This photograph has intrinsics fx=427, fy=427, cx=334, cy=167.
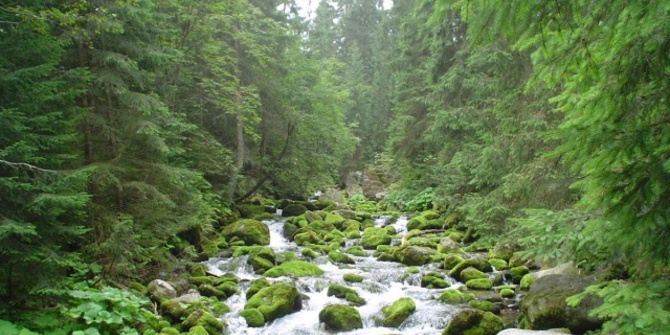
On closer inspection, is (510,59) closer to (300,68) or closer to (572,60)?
(572,60)

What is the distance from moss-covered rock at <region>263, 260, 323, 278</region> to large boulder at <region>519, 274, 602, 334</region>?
16.8 ft

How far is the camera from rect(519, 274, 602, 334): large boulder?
6.41m

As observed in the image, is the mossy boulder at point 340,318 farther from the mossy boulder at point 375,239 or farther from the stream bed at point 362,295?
the mossy boulder at point 375,239

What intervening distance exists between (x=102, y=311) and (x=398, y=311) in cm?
517

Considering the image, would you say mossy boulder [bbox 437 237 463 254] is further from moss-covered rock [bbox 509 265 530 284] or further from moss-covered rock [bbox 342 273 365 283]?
moss-covered rock [bbox 342 273 365 283]

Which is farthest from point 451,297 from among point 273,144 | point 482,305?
point 273,144

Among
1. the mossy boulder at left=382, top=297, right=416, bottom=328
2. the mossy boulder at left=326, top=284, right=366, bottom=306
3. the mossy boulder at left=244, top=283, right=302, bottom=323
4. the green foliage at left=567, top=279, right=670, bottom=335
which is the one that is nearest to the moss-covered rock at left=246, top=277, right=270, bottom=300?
the mossy boulder at left=244, top=283, right=302, bottom=323

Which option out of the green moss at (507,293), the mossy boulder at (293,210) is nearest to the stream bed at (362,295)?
the green moss at (507,293)

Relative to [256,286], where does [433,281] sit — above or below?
above

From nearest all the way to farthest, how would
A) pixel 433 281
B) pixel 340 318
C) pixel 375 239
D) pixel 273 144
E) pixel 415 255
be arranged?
pixel 340 318
pixel 433 281
pixel 415 255
pixel 375 239
pixel 273 144

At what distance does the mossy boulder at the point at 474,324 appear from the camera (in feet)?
23.4

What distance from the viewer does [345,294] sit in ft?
30.4

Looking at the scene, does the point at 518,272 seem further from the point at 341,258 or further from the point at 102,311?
the point at 102,311

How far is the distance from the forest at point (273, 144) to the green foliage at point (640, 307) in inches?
0.5
